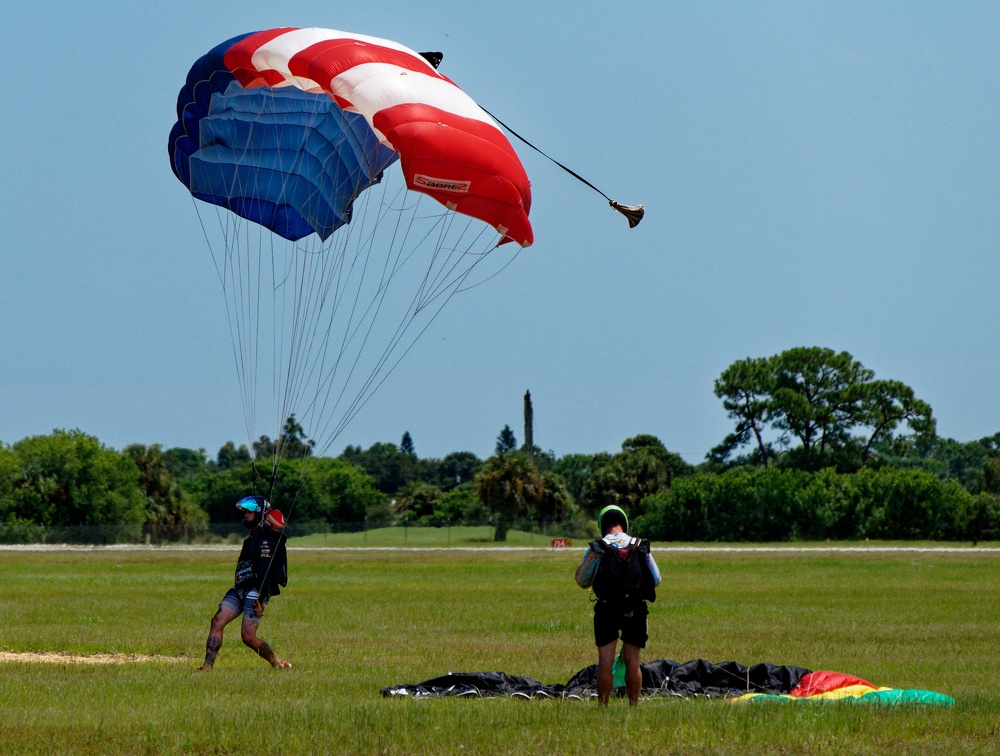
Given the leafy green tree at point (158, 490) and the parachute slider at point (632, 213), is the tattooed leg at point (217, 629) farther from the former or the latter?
the leafy green tree at point (158, 490)

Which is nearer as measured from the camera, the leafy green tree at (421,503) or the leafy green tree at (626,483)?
the leafy green tree at (626,483)

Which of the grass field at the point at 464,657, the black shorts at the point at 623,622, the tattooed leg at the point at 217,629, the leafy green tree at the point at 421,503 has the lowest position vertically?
the grass field at the point at 464,657

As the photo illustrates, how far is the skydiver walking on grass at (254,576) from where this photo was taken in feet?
40.9

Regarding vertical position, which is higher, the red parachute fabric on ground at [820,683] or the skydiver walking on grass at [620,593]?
the skydiver walking on grass at [620,593]

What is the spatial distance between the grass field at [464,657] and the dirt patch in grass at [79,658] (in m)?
0.27

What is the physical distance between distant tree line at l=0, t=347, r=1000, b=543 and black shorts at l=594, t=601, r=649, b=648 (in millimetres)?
55769

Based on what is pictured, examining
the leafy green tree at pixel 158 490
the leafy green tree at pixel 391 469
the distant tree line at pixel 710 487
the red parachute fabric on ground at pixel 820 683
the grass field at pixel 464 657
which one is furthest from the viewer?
the leafy green tree at pixel 391 469

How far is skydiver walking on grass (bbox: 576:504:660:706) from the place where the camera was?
370 inches

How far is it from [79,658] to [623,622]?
28.0 feet

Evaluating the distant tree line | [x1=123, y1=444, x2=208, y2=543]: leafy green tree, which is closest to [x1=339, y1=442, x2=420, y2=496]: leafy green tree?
the distant tree line

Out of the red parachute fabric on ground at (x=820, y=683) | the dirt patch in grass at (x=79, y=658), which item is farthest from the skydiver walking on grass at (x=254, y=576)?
the red parachute fabric on ground at (x=820, y=683)

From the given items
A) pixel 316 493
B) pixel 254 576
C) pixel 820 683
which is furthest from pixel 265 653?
pixel 316 493

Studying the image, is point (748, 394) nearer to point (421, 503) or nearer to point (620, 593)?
point (421, 503)

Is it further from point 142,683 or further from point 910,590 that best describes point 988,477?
point 142,683
